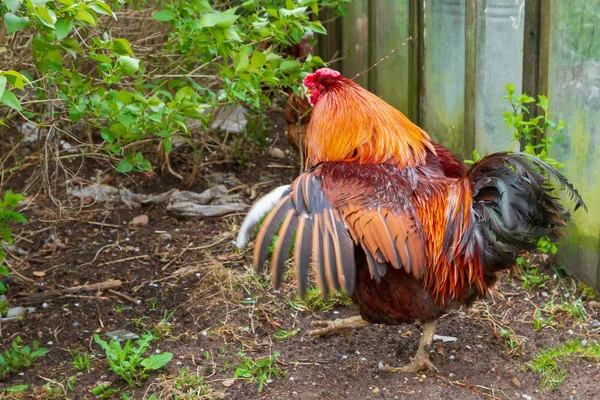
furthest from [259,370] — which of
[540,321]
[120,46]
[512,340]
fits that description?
[120,46]

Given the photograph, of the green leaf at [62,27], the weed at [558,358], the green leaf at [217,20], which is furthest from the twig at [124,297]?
the weed at [558,358]

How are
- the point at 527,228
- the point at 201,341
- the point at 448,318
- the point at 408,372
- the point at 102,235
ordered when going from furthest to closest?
the point at 102,235 → the point at 448,318 → the point at 201,341 → the point at 408,372 → the point at 527,228

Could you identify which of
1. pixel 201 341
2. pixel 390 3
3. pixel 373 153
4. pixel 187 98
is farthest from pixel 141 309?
pixel 390 3

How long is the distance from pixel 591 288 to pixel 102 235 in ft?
12.0

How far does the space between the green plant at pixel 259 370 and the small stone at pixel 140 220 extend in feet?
7.16

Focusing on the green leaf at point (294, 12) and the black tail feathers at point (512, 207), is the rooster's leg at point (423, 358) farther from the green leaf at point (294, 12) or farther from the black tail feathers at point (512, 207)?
the green leaf at point (294, 12)

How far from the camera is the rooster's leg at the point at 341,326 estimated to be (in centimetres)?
435

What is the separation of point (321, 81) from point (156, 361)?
1.88 meters

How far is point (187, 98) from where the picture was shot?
13.2 ft

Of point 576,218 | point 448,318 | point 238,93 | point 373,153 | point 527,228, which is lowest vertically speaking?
point 448,318

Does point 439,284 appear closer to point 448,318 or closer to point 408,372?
point 408,372

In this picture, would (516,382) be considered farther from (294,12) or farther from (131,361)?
(294,12)

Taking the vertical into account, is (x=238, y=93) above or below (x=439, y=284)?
above

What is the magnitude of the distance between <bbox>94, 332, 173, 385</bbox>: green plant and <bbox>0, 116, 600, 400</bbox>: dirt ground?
64mm
